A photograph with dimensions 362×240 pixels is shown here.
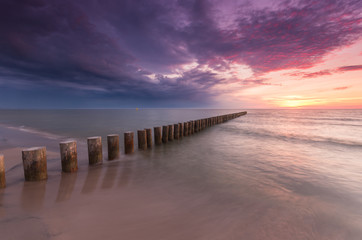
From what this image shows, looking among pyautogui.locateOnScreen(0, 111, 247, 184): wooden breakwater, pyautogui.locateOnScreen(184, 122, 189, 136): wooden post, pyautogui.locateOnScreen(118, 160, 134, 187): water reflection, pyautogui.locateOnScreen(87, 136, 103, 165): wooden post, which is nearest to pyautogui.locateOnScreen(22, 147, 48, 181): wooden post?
pyautogui.locateOnScreen(0, 111, 247, 184): wooden breakwater

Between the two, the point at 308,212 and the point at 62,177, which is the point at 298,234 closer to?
the point at 308,212

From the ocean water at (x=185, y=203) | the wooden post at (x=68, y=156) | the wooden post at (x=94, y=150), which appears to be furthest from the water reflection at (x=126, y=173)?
the wooden post at (x=68, y=156)

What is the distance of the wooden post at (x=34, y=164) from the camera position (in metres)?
4.12

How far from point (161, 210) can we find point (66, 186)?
2622 millimetres

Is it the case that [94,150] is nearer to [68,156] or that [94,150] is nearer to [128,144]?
[68,156]

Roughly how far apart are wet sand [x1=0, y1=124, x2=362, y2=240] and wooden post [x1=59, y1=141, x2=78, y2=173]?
207 mm

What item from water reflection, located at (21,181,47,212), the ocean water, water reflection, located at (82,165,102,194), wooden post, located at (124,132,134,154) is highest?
wooden post, located at (124,132,134,154)

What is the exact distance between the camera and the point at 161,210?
3.24 metres

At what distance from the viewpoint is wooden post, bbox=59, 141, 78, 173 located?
4812 mm

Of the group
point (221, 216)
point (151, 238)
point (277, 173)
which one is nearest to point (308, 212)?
point (221, 216)

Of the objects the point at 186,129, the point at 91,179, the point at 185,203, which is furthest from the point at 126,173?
the point at 186,129

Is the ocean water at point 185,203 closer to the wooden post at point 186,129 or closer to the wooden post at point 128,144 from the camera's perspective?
the wooden post at point 128,144

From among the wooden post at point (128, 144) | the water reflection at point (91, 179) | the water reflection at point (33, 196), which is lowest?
the water reflection at point (91, 179)

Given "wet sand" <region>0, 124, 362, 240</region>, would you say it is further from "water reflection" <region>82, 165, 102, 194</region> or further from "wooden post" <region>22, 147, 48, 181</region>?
"wooden post" <region>22, 147, 48, 181</region>
